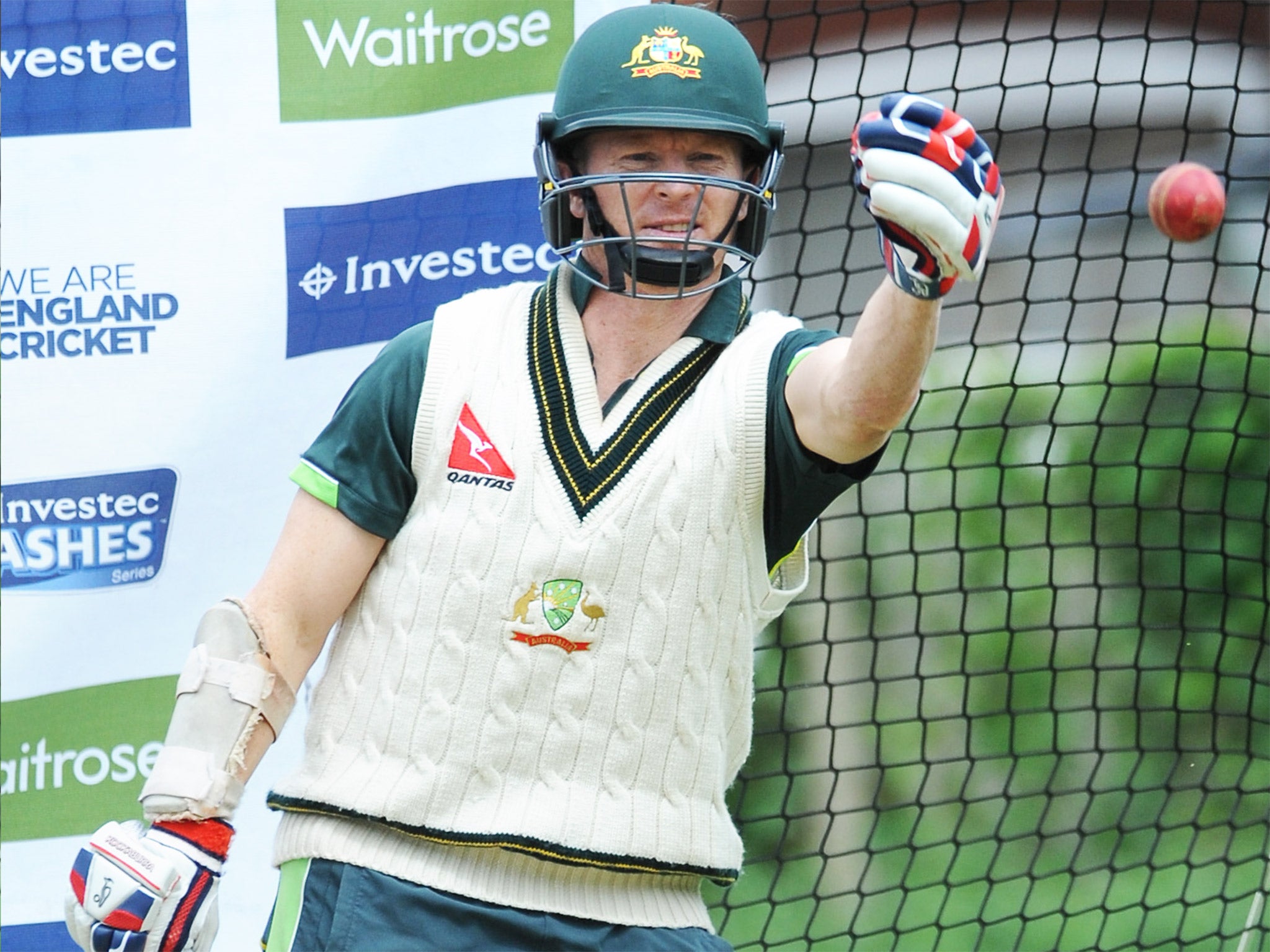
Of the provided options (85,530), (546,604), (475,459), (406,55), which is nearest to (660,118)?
(475,459)

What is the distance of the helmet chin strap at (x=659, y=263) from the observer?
2557 millimetres

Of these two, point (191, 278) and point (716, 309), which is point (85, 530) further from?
point (716, 309)

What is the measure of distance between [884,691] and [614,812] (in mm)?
3832

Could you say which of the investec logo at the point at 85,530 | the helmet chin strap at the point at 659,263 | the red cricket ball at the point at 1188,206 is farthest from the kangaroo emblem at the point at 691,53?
the investec logo at the point at 85,530

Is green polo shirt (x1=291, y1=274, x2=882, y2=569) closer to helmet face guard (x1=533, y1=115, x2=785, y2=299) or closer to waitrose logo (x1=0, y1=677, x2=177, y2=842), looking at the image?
helmet face guard (x1=533, y1=115, x2=785, y2=299)

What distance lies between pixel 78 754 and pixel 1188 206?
2348 millimetres

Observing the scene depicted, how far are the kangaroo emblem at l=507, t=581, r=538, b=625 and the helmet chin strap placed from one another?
452 mm

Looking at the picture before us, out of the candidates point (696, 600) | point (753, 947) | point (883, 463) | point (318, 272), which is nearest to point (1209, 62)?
point (883, 463)

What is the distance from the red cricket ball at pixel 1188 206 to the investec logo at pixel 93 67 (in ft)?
6.05

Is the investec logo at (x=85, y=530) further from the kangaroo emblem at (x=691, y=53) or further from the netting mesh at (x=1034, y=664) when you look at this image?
the netting mesh at (x=1034, y=664)

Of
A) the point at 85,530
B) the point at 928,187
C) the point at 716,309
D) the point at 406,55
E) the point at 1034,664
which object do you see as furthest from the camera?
the point at 1034,664

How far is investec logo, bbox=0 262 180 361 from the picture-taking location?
3.45 metres

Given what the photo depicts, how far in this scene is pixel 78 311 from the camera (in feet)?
11.4

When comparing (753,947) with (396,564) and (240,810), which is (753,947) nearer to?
(240,810)
